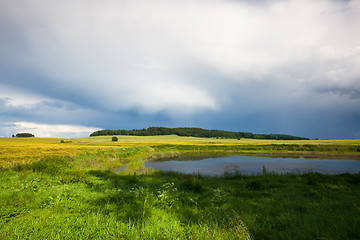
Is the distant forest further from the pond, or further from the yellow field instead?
the pond

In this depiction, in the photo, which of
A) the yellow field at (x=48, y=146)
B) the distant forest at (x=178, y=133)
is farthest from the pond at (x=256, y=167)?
the distant forest at (x=178, y=133)

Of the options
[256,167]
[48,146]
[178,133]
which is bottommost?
[256,167]

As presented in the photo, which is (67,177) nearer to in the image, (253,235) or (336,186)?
(253,235)

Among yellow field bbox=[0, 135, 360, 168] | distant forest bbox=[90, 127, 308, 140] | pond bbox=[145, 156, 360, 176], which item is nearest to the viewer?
pond bbox=[145, 156, 360, 176]

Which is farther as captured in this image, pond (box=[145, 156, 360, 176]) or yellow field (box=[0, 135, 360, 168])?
yellow field (box=[0, 135, 360, 168])

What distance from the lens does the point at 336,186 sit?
1195 cm

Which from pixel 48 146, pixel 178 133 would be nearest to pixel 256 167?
pixel 48 146

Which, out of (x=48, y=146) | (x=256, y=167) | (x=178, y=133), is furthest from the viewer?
(x=178, y=133)

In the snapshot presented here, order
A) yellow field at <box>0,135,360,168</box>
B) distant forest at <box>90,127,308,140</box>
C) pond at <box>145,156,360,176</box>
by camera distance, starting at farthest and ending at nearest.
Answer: distant forest at <box>90,127,308,140</box>
yellow field at <box>0,135,360,168</box>
pond at <box>145,156,360,176</box>

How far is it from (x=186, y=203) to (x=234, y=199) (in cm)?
265

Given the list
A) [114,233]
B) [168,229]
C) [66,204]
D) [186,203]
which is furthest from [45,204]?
[186,203]

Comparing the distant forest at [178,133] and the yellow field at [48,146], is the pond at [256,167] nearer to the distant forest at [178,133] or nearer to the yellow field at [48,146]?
the yellow field at [48,146]

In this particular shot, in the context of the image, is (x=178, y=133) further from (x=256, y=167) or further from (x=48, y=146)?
(x=256, y=167)

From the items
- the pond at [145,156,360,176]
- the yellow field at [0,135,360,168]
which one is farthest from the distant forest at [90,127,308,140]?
the pond at [145,156,360,176]
